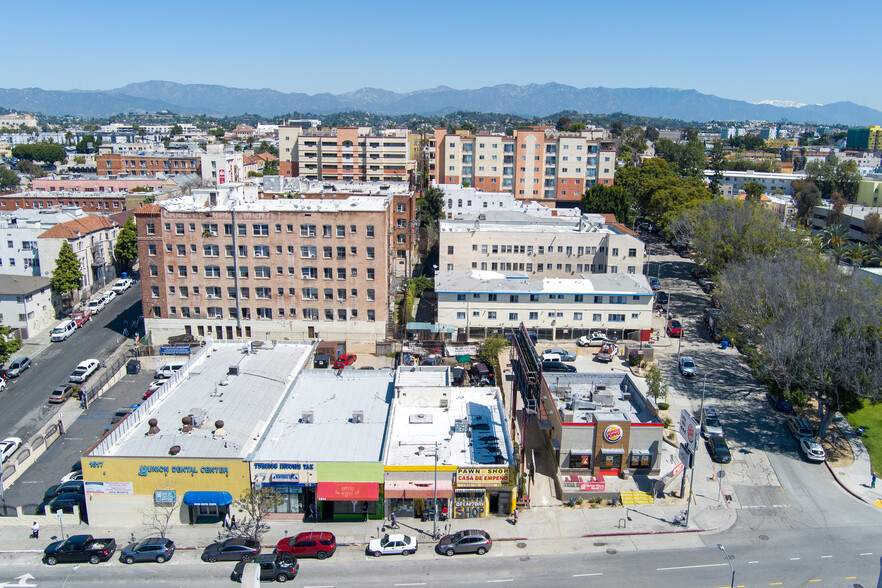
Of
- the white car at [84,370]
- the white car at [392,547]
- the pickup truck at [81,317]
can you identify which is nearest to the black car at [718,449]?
the white car at [392,547]

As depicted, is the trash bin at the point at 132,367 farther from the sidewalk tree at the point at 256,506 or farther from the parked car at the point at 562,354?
the parked car at the point at 562,354

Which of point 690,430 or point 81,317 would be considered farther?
point 81,317

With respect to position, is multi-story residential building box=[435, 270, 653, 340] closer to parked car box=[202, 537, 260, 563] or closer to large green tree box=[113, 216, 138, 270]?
parked car box=[202, 537, 260, 563]

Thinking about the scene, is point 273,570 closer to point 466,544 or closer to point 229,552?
point 229,552

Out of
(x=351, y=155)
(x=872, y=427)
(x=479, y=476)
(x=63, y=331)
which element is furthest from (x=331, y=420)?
(x=351, y=155)

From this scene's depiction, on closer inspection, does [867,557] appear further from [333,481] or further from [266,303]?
[266,303]
